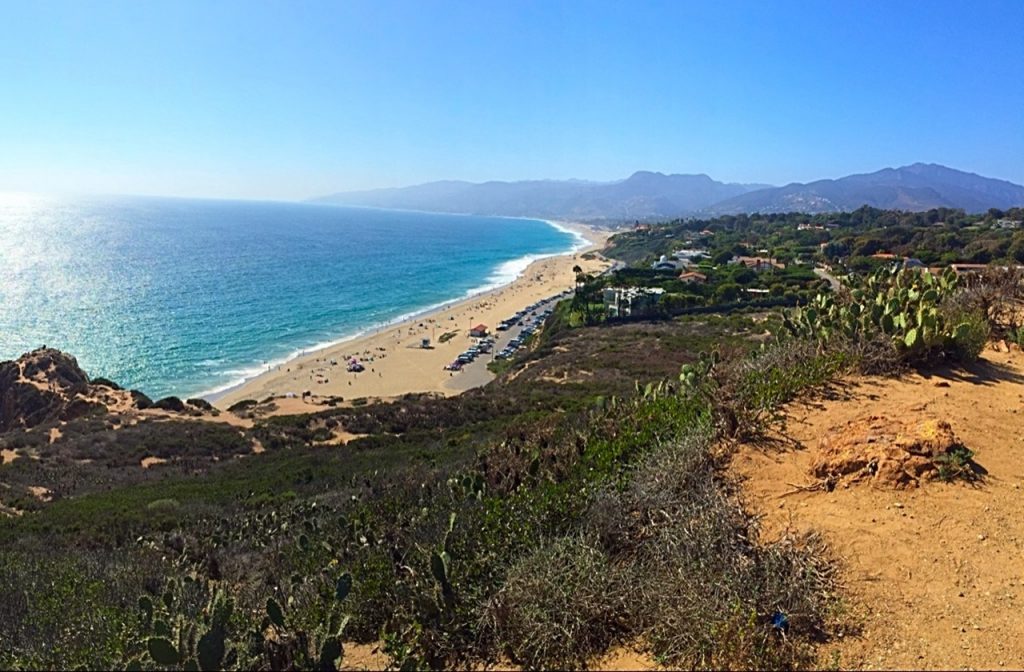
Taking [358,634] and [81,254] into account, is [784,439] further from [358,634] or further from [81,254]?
[81,254]

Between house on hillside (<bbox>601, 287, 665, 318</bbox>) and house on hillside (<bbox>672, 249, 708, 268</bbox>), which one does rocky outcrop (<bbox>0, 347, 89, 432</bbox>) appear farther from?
house on hillside (<bbox>672, 249, 708, 268</bbox>)

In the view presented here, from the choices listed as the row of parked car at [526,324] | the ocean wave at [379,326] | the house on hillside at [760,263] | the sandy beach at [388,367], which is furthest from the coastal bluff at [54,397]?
the house on hillside at [760,263]

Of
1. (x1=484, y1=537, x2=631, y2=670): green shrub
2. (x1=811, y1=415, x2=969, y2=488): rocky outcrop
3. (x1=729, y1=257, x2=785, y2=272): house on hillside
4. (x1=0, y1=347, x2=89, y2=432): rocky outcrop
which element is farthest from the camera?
Result: (x1=729, y1=257, x2=785, y2=272): house on hillside

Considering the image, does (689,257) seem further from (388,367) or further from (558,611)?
(558,611)

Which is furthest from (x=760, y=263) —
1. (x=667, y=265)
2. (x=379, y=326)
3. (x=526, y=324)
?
(x=379, y=326)

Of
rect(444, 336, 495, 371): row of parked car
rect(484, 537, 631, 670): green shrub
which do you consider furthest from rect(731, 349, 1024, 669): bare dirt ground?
rect(444, 336, 495, 371): row of parked car

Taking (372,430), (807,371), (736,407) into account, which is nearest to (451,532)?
(736,407)
